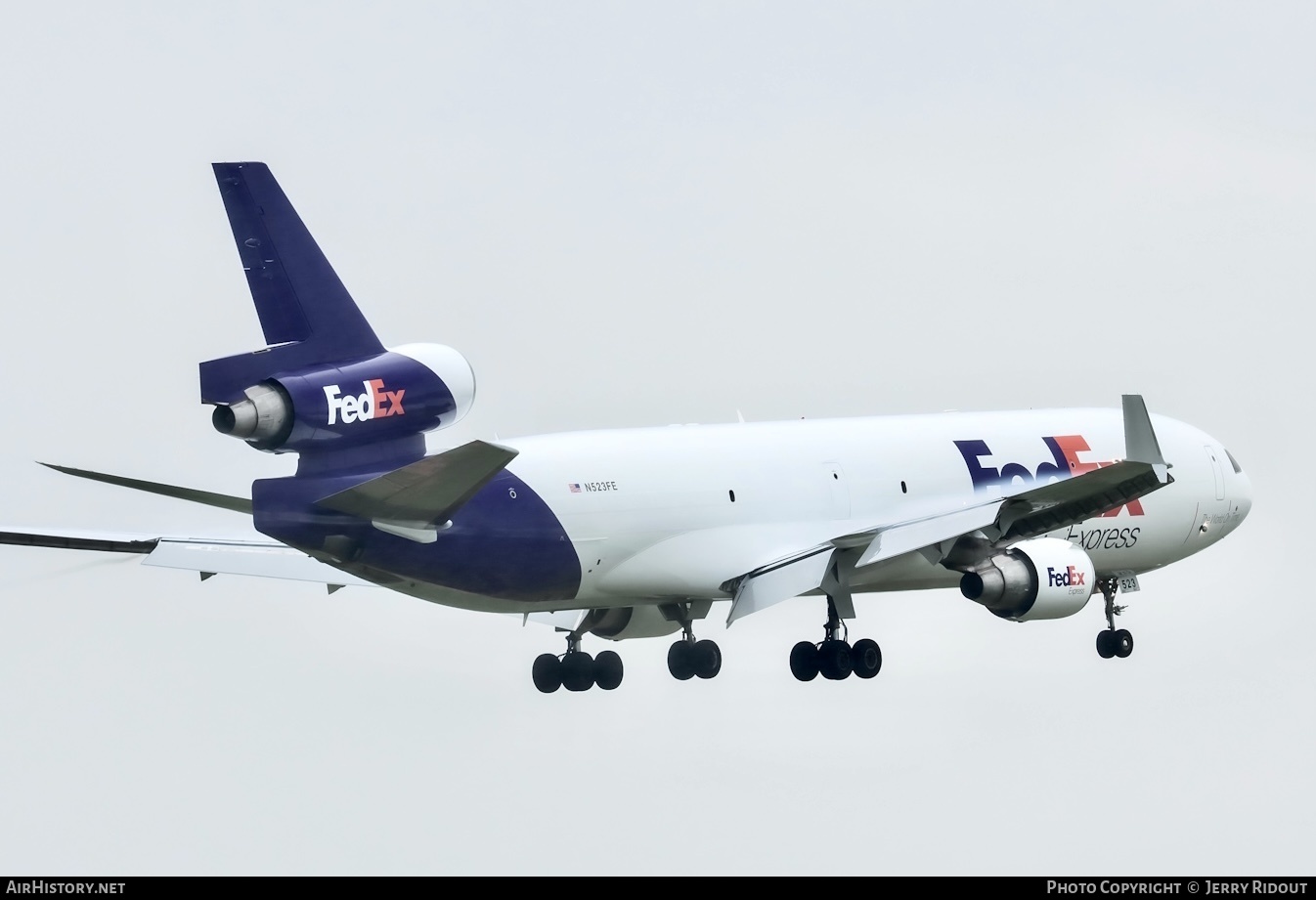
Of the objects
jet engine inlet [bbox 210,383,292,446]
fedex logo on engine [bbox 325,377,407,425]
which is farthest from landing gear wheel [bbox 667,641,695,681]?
jet engine inlet [bbox 210,383,292,446]

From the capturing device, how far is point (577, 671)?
1625 inches

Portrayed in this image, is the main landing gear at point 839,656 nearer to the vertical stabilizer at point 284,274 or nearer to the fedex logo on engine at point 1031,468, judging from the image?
the fedex logo on engine at point 1031,468

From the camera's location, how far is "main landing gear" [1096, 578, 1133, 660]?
44469 mm

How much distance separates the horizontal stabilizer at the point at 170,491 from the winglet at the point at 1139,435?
13017mm

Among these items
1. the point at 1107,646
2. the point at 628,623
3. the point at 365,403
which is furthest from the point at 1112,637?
the point at 365,403

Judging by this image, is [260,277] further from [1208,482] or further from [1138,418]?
[1208,482]

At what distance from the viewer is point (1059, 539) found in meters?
40.7

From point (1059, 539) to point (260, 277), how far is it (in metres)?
15.9

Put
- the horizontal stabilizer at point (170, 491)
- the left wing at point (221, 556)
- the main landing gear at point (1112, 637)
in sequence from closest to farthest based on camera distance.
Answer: the horizontal stabilizer at point (170, 491) → the left wing at point (221, 556) → the main landing gear at point (1112, 637)

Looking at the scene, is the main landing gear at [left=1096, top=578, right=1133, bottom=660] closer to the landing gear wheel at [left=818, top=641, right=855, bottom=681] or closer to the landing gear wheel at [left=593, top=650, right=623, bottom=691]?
the landing gear wheel at [left=818, top=641, right=855, bottom=681]

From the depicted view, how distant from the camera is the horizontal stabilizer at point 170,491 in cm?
3191

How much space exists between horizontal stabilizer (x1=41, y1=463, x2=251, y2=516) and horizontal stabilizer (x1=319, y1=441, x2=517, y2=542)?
1838 mm

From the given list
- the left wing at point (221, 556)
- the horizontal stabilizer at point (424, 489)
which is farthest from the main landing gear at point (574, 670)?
the horizontal stabilizer at point (424, 489)

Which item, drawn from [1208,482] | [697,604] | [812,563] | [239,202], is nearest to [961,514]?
[812,563]
